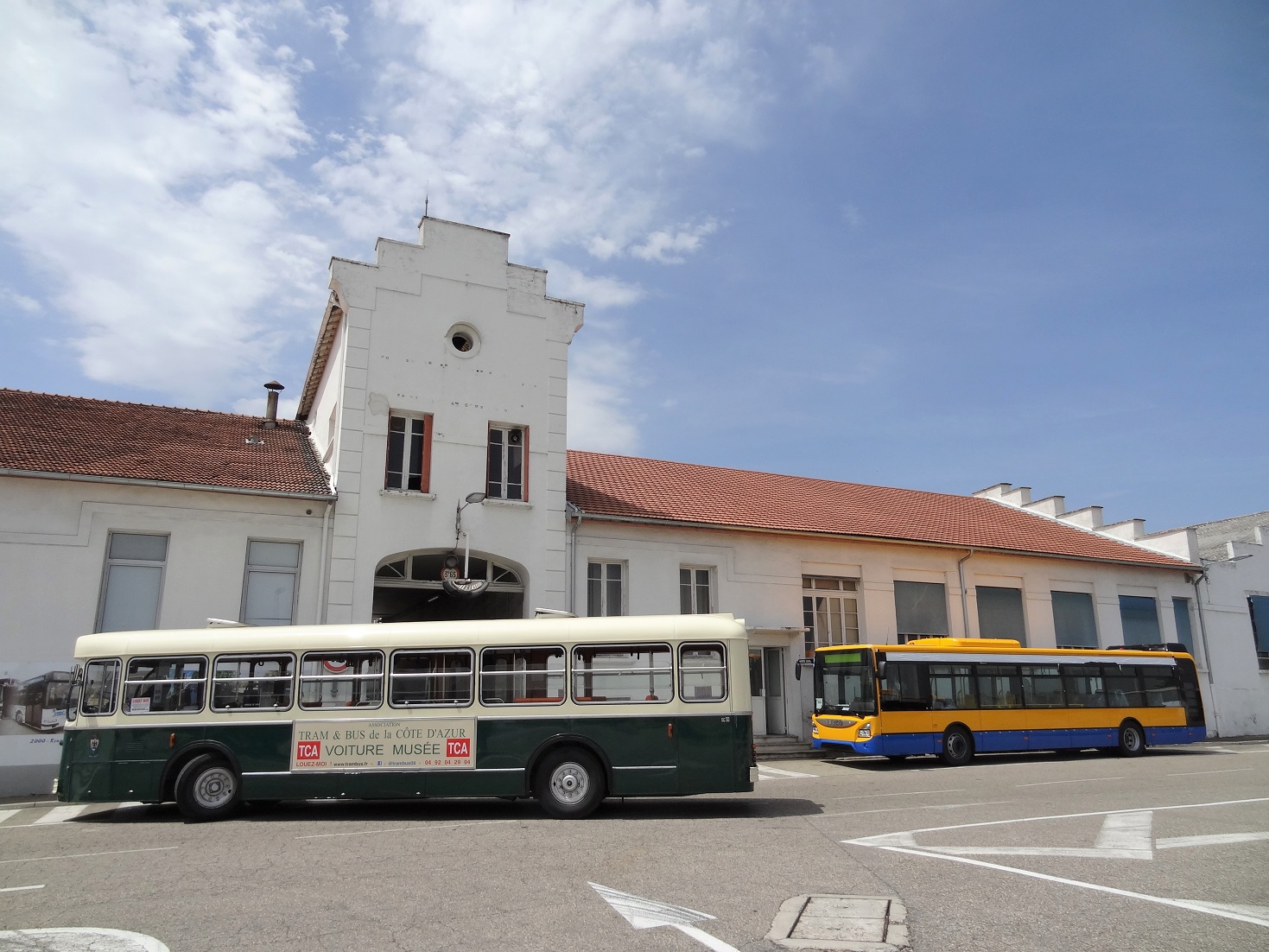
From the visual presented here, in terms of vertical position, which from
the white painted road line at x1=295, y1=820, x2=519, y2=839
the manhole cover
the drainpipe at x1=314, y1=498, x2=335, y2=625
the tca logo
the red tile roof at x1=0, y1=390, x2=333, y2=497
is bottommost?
the manhole cover

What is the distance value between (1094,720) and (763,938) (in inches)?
767

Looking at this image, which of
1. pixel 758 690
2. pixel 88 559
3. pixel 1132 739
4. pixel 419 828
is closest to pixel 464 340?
pixel 88 559

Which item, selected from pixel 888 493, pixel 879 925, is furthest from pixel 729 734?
pixel 888 493

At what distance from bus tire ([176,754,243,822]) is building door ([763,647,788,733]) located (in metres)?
14.0

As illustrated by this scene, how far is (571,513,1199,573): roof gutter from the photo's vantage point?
2206cm

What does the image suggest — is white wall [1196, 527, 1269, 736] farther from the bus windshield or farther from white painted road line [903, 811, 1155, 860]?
white painted road line [903, 811, 1155, 860]

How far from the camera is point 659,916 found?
21.8ft

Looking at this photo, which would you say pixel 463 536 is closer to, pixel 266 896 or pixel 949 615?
pixel 266 896

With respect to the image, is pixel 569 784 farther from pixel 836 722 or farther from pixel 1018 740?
pixel 1018 740

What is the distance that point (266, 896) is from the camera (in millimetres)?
7395

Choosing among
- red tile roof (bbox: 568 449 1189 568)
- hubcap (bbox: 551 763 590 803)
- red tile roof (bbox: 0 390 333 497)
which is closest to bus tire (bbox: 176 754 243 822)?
hubcap (bbox: 551 763 590 803)

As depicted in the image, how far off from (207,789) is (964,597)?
20.9 metres

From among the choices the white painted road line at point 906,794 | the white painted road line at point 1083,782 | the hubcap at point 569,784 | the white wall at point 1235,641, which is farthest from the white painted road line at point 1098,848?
the white wall at point 1235,641

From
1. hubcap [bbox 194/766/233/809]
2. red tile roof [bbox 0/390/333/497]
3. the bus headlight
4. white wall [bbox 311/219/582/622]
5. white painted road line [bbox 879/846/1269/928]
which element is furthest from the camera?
the bus headlight
